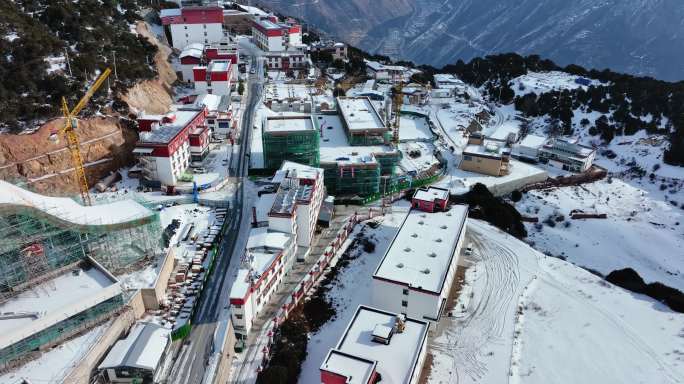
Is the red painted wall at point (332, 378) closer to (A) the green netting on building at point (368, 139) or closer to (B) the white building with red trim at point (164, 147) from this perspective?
(B) the white building with red trim at point (164, 147)

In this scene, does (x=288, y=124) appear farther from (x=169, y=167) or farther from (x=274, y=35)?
(x=274, y=35)

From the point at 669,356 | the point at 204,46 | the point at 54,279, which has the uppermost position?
the point at 204,46

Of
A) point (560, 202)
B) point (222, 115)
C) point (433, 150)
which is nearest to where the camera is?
point (560, 202)

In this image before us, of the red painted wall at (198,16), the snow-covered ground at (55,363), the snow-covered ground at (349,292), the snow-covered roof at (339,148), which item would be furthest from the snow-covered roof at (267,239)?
the red painted wall at (198,16)

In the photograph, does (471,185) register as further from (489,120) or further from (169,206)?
(169,206)

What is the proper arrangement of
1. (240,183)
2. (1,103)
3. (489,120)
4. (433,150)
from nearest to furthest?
1. (1,103)
2. (240,183)
3. (433,150)
4. (489,120)

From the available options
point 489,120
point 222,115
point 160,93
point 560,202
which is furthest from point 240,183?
point 489,120
